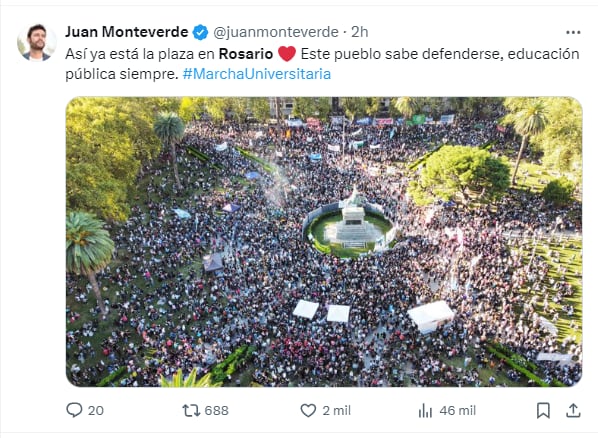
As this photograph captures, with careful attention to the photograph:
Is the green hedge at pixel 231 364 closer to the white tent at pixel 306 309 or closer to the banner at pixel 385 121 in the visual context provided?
the white tent at pixel 306 309

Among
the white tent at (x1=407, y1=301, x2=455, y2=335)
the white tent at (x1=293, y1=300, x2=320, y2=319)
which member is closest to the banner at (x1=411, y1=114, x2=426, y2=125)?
the white tent at (x1=407, y1=301, x2=455, y2=335)

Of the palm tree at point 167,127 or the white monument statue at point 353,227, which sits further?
the palm tree at point 167,127

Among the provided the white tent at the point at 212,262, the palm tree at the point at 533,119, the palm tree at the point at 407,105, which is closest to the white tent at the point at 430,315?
the white tent at the point at 212,262

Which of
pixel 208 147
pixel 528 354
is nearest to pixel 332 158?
pixel 208 147

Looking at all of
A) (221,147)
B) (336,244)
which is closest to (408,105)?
(221,147)
